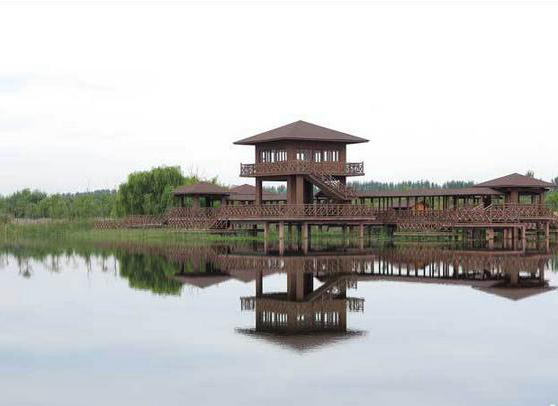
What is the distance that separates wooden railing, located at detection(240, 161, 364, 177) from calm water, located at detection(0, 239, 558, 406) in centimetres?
2038

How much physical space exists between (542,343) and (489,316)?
3659 millimetres

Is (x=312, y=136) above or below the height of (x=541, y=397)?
above

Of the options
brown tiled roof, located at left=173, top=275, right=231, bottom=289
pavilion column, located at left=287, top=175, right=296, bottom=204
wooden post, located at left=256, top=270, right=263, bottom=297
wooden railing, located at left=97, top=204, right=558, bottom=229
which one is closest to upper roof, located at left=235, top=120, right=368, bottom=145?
pavilion column, located at left=287, top=175, right=296, bottom=204

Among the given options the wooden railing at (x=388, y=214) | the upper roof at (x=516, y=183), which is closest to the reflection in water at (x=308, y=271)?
the wooden railing at (x=388, y=214)

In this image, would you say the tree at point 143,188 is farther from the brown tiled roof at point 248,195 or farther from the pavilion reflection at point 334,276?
the pavilion reflection at point 334,276

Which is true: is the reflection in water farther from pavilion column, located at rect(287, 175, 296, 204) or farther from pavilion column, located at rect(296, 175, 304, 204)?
pavilion column, located at rect(287, 175, 296, 204)

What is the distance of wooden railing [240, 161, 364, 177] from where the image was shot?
174 feet

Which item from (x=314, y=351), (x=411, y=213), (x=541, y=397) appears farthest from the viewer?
(x=411, y=213)

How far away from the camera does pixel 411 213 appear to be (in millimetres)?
57688

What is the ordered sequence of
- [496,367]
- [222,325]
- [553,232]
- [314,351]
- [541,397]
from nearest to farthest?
[541,397] < [496,367] < [314,351] < [222,325] < [553,232]

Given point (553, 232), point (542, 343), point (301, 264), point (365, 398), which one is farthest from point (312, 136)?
point (365, 398)

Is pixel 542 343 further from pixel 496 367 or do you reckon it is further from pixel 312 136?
pixel 312 136

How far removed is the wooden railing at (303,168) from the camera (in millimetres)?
53156

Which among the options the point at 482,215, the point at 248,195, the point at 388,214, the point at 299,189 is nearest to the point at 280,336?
the point at 299,189
